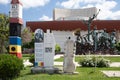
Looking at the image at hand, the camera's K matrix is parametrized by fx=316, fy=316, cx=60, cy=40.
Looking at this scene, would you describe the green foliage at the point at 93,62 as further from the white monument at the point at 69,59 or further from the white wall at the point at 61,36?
the white wall at the point at 61,36

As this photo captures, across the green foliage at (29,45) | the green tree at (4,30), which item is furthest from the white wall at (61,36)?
the green tree at (4,30)

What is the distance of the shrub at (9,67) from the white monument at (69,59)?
3013 mm

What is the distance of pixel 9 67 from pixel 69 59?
386 centimetres

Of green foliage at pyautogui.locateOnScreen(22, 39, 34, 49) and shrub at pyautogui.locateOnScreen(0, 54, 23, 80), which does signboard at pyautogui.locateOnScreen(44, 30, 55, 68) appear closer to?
shrub at pyautogui.locateOnScreen(0, 54, 23, 80)

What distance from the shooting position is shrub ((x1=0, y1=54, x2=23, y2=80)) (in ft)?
44.0

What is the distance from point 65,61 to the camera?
640 inches

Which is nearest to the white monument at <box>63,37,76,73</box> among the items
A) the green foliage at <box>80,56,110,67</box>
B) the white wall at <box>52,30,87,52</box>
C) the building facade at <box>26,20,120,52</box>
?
the green foliage at <box>80,56,110,67</box>

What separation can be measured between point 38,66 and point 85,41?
31.2 metres

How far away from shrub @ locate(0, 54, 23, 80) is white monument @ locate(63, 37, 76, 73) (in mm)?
3013

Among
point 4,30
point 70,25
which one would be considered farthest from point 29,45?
point 70,25

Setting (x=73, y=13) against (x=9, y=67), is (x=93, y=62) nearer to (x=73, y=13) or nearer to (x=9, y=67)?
(x=9, y=67)

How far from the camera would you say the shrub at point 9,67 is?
13422 mm

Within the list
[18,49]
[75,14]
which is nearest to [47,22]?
[75,14]

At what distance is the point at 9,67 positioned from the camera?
13430 millimetres
